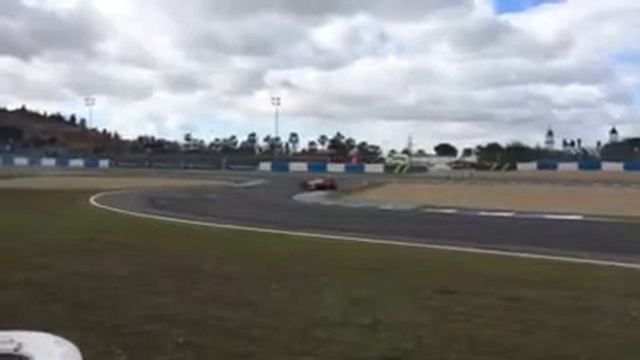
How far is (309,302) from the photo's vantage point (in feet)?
31.8

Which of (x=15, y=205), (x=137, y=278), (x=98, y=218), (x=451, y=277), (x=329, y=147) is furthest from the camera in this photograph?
(x=329, y=147)

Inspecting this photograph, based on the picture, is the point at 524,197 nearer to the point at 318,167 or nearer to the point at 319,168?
the point at 319,168

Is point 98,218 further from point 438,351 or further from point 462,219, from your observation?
point 438,351

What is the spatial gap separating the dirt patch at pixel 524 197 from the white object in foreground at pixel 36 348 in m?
29.2

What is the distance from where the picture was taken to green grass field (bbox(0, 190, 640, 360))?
24.4 ft

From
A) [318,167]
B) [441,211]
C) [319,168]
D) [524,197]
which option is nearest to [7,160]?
[318,167]

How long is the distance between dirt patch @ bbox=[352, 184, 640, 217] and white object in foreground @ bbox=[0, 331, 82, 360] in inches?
1149

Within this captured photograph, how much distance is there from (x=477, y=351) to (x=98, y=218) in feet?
63.3

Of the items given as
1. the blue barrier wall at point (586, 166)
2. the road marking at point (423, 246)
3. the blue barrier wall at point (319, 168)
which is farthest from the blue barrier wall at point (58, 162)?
the road marking at point (423, 246)

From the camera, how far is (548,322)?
891 centimetres

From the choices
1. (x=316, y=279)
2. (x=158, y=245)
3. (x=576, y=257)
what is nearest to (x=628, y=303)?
(x=316, y=279)

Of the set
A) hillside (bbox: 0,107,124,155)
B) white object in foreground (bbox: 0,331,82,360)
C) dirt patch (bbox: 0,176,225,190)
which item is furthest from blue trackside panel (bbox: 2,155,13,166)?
white object in foreground (bbox: 0,331,82,360)

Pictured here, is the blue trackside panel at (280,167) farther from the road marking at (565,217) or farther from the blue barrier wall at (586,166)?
the road marking at (565,217)

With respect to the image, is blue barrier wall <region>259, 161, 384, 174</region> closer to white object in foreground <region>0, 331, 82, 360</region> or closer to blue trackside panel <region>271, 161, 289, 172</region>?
blue trackside panel <region>271, 161, 289, 172</region>
